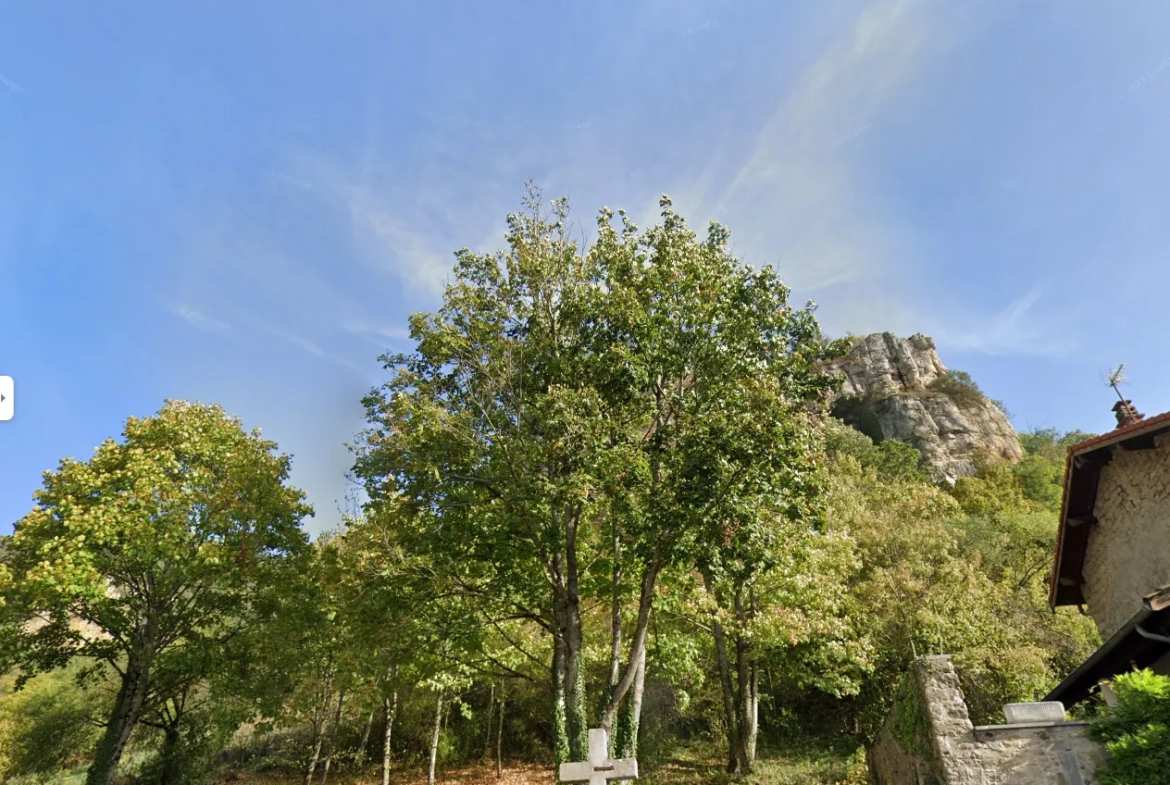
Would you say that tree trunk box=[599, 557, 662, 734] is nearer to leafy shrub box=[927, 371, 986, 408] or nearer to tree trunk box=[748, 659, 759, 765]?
tree trunk box=[748, 659, 759, 765]

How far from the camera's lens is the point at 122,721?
15.4 meters

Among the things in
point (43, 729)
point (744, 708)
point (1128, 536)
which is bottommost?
point (43, 729)

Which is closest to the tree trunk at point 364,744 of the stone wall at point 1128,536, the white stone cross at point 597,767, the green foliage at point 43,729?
the green foliage at point 43,729

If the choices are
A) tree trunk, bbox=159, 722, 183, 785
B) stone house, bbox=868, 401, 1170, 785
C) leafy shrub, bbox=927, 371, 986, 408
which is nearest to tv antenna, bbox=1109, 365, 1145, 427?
stone house, bbox=868, 401, 1170, 785

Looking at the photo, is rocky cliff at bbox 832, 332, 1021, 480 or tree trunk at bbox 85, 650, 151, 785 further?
rocky cliff at bbox 832, 332, 1021, 480

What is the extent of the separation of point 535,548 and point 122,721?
1360 cm

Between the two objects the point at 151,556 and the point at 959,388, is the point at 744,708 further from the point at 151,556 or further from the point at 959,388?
the point at 959,388

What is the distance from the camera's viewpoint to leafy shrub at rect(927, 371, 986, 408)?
64.0 meters

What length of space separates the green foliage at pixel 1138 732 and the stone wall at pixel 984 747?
33 cm

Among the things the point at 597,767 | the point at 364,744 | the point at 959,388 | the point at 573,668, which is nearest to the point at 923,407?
the point at 959,388

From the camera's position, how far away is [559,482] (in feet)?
35.6

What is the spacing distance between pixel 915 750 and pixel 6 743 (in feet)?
98.7

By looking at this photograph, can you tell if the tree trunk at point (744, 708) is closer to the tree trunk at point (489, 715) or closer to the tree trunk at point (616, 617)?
the tree trunk at point (616, 617)

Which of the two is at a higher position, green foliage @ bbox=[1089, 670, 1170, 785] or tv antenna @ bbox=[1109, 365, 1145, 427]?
tv antenna @ bbox=[1109, 365, 1145, 427]
